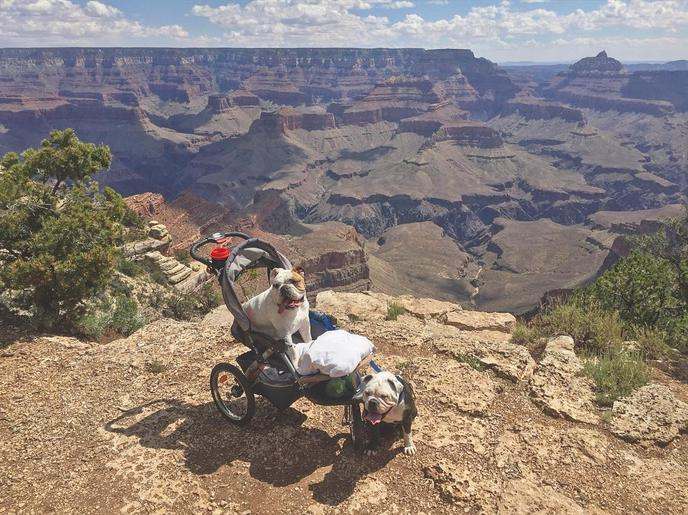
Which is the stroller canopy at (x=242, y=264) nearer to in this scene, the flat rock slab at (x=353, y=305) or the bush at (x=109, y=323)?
the flat rock slab at (x=353, y=305)

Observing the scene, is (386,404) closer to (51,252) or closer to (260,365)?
(260,365)

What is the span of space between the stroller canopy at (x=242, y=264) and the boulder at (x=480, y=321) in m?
6.78

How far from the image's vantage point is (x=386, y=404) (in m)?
5.67

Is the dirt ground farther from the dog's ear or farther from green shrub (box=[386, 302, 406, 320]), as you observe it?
green shrub (box=[386, 302, 406, 320])

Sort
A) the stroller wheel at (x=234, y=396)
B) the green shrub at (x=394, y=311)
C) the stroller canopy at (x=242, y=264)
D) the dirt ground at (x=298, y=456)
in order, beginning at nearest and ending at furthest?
the dirt ground at (x=298, y=456) → the stroller canopy at (x=242, y=264) → the stroller wheel at (x=234, y=396) → the green shrub at (x=394, y=311)

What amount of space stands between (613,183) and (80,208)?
8832 inches

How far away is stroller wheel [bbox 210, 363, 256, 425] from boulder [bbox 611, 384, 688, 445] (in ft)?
18.4

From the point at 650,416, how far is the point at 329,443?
504 cm

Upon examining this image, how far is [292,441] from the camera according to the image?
665cm

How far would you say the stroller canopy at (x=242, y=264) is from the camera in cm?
645

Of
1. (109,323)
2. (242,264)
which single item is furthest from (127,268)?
(242,264)

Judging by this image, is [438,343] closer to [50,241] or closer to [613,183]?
[50,241]

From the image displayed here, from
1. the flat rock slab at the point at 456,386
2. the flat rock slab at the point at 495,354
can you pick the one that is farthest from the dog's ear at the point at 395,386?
the flat rock slab at the point at 495,354

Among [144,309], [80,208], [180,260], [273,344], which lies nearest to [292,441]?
[273,344]
